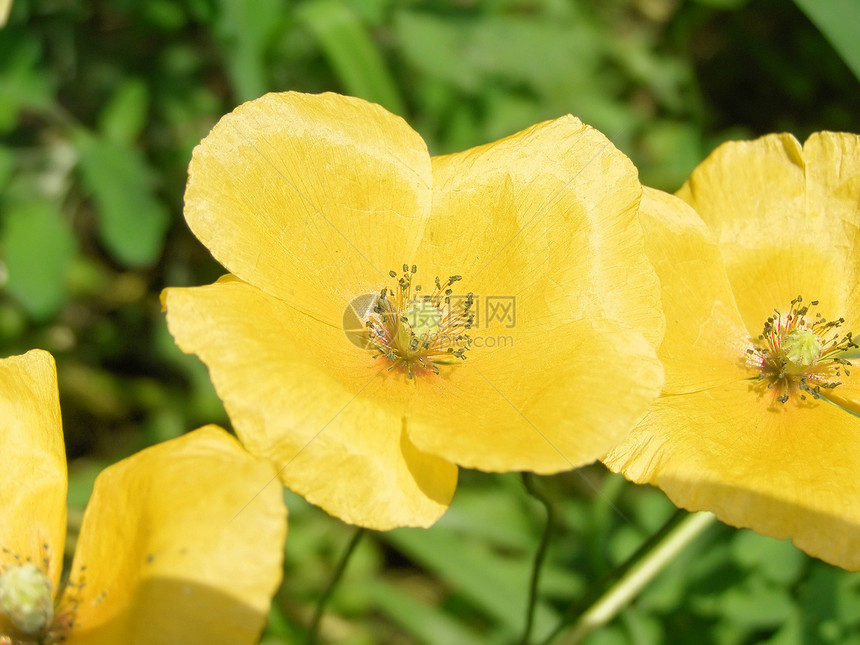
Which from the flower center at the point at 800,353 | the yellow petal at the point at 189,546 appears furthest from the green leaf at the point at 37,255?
the flower center at the point at 800,353

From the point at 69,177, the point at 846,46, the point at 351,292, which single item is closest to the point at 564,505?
the point at 351,292

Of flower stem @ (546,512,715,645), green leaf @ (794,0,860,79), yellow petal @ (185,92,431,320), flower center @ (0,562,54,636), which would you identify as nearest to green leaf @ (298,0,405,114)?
yellow petal @ (185,92,431,320)

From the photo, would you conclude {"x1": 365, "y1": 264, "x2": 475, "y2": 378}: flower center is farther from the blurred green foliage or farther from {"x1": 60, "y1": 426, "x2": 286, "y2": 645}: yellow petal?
the blurred green foliage

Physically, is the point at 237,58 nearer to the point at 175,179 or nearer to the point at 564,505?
the point at 175,179

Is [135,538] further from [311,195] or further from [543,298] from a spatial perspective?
[543,298]

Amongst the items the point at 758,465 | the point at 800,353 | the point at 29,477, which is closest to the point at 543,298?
the point at 758,465
